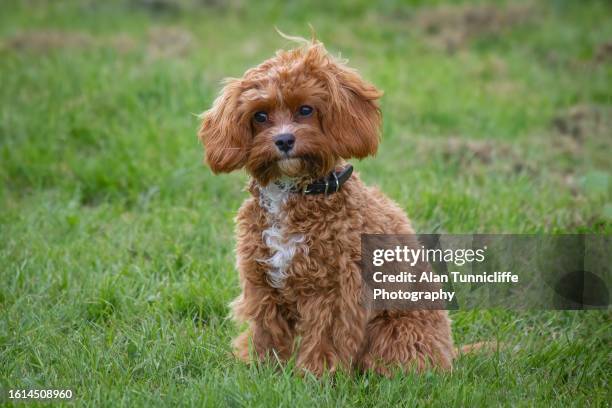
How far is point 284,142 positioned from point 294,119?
178 mm

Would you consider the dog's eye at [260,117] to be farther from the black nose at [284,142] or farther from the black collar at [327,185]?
the black collar at [327,185]

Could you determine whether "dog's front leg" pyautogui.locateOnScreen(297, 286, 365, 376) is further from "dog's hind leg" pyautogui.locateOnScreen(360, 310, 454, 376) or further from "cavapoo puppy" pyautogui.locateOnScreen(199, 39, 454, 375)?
"dog's hind leg" pyautogui.locateOnScreen(360, 310, 454, 376)

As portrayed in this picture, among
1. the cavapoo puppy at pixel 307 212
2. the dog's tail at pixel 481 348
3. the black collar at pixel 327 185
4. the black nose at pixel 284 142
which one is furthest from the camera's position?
the dog's tail at pixel 481 348

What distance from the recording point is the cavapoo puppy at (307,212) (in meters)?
3.97

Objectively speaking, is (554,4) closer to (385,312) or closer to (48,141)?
(48,141)

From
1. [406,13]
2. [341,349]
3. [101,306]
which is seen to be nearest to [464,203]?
[341,349]

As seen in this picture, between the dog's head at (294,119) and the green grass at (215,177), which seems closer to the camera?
the dog's head at (294,119)

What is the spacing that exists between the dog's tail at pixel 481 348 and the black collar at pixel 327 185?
119 cm

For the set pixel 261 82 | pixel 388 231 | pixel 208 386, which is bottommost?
pixel 208 386

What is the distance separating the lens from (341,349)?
4.05m

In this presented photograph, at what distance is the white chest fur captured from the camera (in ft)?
13.2

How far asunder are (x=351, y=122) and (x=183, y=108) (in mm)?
4068

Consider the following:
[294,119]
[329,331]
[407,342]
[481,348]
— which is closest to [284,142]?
[294,119]

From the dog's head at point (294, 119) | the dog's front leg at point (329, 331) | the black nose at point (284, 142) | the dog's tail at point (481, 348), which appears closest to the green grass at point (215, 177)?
the dog's tail at point (481, 348)
